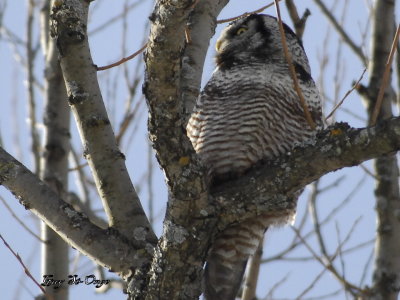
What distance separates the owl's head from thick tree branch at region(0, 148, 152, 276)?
5.82ft

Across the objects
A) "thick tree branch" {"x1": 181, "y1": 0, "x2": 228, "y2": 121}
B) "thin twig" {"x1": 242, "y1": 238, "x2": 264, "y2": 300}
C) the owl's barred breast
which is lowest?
"thin twig" {"x1": 242, "y1": 238, "x2": 264, "y2": 300}

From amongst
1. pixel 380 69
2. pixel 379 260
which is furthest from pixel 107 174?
pixel 380 69

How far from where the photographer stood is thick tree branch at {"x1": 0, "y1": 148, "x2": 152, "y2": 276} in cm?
301

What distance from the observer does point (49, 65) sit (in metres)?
4.70

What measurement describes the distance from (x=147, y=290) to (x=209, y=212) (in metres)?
0.41

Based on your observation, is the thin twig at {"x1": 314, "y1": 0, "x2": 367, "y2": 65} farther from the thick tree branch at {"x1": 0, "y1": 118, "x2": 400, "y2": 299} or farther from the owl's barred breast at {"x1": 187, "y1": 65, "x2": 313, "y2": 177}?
the thick tree branch at {"x1": 0, "y1": 118, "x2": 400, "y2": 299}

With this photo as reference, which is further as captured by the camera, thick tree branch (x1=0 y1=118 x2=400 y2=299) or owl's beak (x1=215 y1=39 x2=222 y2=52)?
owl's beak (x1=215 y1=39 x2=222 y2=52)

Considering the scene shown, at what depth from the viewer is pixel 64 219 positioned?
9.87ft

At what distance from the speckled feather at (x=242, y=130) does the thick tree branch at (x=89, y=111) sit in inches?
21.0

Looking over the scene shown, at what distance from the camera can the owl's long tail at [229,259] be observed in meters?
3.70

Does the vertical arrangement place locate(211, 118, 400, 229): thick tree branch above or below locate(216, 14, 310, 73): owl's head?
below

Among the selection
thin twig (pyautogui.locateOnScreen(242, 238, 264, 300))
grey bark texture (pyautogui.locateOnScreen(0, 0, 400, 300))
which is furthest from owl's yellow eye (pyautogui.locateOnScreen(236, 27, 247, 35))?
grey bark texture (pyautogui.locateOnScreen(0, 0, 400, 300))

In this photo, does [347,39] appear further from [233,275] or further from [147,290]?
A: [147,290]

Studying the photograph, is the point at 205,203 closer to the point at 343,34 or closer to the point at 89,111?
the point at 89,111
